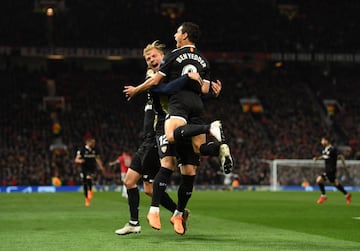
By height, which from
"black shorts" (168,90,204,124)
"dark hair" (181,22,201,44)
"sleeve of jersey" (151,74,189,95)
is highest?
"dark hair" (181,22,201,44)

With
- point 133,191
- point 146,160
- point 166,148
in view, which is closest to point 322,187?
point 146,160

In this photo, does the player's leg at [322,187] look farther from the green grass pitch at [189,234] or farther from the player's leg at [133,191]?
the player's leg at [133,191]

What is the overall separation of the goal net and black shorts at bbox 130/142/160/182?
27230mm

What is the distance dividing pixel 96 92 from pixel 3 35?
6331 millimetres

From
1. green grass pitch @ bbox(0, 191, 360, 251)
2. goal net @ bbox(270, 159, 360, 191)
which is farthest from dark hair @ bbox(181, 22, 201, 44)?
goal net @ bbox(270, 159, 360, 191)

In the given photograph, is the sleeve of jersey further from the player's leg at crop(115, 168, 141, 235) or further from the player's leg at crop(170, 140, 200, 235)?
the player's leg at crop(115, 168, 141, 235)

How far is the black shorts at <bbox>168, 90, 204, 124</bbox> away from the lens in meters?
9.18

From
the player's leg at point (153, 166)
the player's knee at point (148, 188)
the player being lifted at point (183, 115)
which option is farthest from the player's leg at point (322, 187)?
the player being lifted at point (183, 115)

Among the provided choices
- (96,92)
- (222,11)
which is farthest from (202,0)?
(96,92)

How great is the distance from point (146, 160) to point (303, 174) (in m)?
29.3

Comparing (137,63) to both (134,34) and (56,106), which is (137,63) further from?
(56,106)

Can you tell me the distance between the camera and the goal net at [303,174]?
37.8m

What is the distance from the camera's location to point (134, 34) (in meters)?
Answer: 46.0

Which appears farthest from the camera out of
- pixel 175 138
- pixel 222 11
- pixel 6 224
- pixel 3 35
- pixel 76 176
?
pixel 222 11
